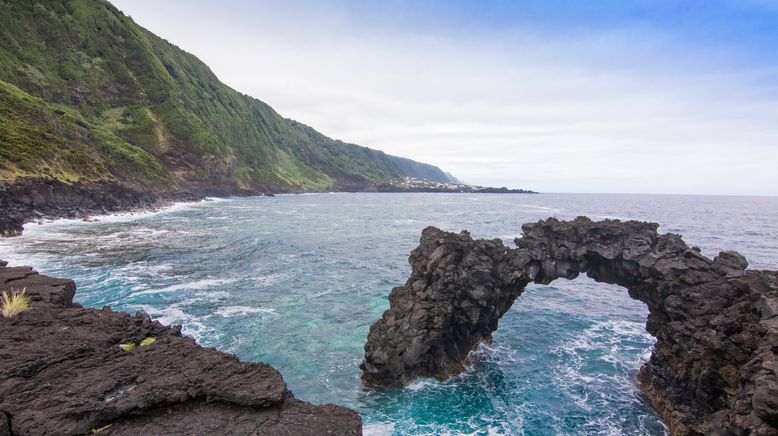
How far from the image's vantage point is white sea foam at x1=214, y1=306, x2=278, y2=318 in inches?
1175

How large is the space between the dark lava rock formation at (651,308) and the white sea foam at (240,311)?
11822 mm

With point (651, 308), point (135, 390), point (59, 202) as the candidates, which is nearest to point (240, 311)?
point (135, 390)

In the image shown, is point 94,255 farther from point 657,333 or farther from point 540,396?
point 657,333

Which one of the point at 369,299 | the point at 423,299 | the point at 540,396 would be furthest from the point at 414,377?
the point at 369,299

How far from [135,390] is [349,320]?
1957 centimetres

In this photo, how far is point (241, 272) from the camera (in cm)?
4188

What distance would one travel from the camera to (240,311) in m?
30.5

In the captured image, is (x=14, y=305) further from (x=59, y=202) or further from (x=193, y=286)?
(x=59, y=202)

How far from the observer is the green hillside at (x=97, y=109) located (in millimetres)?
72938

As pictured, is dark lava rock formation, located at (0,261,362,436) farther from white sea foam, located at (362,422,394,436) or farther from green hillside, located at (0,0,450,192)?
green hillside, located at (0,0,450,192)

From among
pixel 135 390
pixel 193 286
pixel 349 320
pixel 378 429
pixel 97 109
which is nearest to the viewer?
pixel 135 390

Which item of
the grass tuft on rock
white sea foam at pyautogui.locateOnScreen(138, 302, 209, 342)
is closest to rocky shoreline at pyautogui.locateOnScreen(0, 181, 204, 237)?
white sea foam at pyautogui.locateOnScreen(138, 302, 209, 342)

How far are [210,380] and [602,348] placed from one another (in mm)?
26203

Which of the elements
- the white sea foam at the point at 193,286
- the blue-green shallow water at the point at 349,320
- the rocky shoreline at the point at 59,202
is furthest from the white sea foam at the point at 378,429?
the rocky shoreline at the point at 59,202
